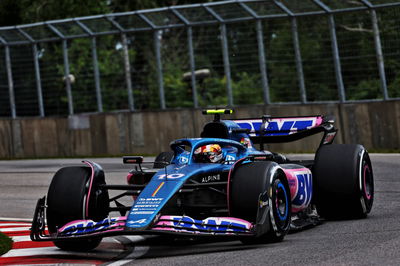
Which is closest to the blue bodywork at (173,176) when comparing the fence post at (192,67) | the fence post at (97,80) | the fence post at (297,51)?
the fence post at (297,51)

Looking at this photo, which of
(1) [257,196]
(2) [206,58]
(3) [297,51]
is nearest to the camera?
(1) [257,196]

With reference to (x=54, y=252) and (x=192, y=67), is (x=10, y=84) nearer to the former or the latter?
(x=192, y=67)

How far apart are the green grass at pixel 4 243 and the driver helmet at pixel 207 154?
2088 millimetres

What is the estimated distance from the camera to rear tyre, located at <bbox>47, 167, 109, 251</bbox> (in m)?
8.92

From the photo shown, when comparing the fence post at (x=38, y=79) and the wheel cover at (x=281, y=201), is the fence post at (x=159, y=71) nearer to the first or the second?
the fence post at (x=38, y=79)

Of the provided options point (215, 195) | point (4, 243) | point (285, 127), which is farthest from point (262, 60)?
point (4, 243)

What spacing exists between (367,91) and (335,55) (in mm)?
1185

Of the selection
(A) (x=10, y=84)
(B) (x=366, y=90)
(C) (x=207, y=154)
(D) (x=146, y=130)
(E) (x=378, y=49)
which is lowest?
(C) (x=207, y=154)

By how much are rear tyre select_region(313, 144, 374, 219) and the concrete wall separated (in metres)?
9.22

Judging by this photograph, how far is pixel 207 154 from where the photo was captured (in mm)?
9680

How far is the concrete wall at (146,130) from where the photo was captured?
1991 cm

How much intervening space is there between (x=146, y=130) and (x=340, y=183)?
12.8 meters

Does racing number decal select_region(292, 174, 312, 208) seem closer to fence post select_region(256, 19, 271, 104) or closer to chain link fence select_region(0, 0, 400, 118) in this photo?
chain link fence select_region(0, 0, 400, 118)

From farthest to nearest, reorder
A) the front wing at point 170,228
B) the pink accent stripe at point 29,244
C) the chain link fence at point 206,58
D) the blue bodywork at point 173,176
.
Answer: the chain link fence at point 206,58, the pink accent stripe at point 29,244, the blue bodywork at point 173,176, the front wing at point 170,228
